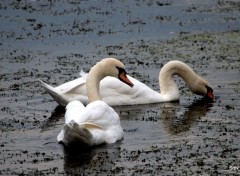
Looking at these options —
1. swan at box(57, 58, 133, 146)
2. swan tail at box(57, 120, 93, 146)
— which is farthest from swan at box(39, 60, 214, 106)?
swan tail at box(57, 120, 93, 146)

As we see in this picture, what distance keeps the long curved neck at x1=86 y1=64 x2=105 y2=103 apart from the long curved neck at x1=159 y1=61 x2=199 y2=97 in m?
2.92

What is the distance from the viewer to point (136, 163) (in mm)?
11008

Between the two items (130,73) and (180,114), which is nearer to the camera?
(180,114)

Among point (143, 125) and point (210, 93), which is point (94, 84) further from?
point (210, 93)

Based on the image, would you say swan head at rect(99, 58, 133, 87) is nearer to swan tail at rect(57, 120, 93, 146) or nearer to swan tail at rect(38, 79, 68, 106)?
swan tail at rect(38, 79, 68, 106)

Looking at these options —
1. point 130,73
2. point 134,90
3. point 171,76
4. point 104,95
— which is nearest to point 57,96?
point 104,95

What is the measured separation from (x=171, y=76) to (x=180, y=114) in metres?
1.96

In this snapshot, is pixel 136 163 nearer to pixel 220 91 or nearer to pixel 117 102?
pixel 117 102

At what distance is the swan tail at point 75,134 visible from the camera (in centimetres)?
1138

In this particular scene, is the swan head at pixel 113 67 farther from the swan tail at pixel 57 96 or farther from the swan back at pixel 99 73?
the swan tail at pixel 57 96

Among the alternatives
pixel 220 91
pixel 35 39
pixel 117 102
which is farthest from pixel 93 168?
pixel 35 39

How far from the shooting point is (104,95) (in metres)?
15.6

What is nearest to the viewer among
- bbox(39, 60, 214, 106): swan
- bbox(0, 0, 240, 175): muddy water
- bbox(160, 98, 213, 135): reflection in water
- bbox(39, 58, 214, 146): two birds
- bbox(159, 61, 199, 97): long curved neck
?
bbox(0, 0, 240, 175): muddy water

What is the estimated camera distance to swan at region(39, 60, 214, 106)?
50.2ft
